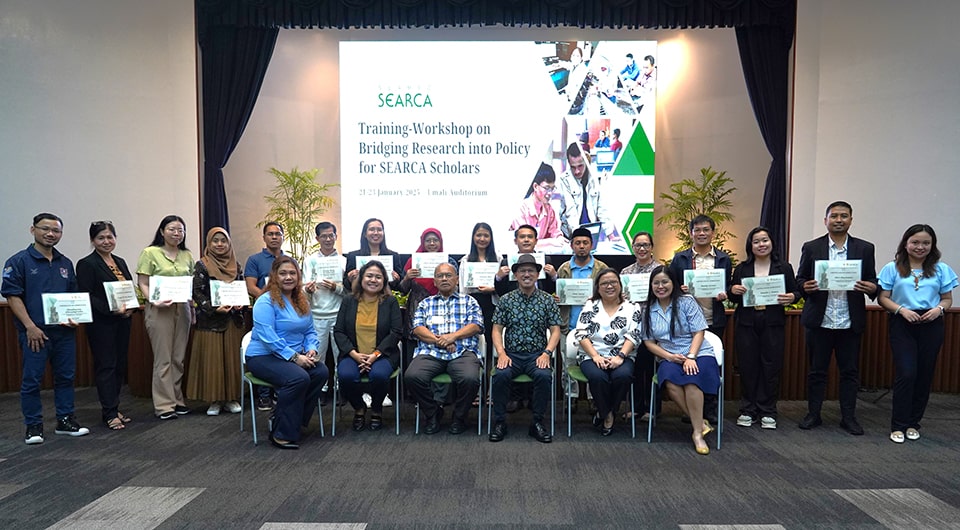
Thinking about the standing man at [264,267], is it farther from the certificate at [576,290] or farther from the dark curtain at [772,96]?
the dark curtain at [772,96]

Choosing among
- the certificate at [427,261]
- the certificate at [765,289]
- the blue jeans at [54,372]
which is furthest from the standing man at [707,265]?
the blue jeans at [54,372]

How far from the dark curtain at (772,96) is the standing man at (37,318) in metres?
7.47

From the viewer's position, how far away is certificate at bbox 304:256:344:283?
184 inches

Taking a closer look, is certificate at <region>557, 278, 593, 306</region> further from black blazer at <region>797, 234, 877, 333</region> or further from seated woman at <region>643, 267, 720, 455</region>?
black blazer at <region>797, 234, 877, 333</region>

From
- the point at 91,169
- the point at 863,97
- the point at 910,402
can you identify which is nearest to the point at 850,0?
the point at 863,97

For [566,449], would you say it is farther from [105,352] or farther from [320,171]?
[320,171]

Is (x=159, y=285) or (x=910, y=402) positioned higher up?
(x=159, y=285)

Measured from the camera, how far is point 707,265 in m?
4.44

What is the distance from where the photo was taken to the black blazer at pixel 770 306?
422 cm

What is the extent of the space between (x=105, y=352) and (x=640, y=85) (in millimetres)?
6612

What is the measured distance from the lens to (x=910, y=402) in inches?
160

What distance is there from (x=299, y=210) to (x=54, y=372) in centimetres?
398

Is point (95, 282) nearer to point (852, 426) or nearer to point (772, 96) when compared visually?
point (852, 426)

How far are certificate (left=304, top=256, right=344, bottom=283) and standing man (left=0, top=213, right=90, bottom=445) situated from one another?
1.67 metres
